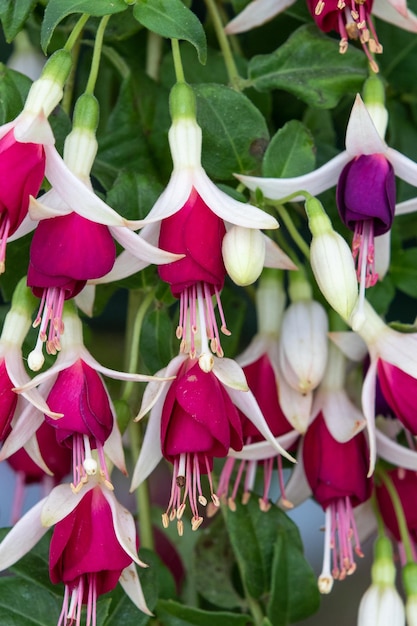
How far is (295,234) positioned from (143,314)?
0.14 meters

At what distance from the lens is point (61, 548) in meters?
0.73

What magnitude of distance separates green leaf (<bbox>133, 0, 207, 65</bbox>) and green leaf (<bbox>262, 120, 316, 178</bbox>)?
125mm

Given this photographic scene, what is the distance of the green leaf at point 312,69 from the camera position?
88 centimetres

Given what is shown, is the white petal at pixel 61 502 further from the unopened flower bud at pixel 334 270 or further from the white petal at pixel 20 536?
the unopened flower bud at pixel 334 270

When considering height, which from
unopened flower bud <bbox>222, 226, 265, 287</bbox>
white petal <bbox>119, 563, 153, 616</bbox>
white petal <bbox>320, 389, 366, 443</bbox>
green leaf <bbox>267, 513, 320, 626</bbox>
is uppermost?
unopened flower bud <bbox>222, 226, 265, 287</bbox>

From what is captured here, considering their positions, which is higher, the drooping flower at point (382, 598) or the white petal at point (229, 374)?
the white petal at point (229, 374)

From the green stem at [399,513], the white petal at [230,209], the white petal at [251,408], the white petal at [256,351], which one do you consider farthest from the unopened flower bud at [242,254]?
the green stem at [399,513]

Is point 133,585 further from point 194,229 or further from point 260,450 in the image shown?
point 194,229

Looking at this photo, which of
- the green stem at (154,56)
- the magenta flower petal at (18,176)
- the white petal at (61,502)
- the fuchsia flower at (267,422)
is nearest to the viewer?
the magenta flower petal at (18,176)

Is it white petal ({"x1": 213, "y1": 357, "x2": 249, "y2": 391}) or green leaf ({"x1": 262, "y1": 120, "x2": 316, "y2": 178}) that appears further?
green leaf ({"x1": 262, "y1": 120, "x2": 316, "y2": 178})

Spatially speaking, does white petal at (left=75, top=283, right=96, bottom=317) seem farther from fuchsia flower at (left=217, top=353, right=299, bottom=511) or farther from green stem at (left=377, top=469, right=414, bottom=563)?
green stem at (left=377, top=469, right=414, bottom=563)

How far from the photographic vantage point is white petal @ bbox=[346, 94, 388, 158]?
0.73 m

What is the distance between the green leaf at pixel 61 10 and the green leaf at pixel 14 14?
0.19ft

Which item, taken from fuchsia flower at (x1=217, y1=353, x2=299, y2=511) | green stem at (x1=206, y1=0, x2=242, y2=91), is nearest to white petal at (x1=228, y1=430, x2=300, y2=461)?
fuchsia flower at (x1=217, y1=353, x2=299, y2=511)
